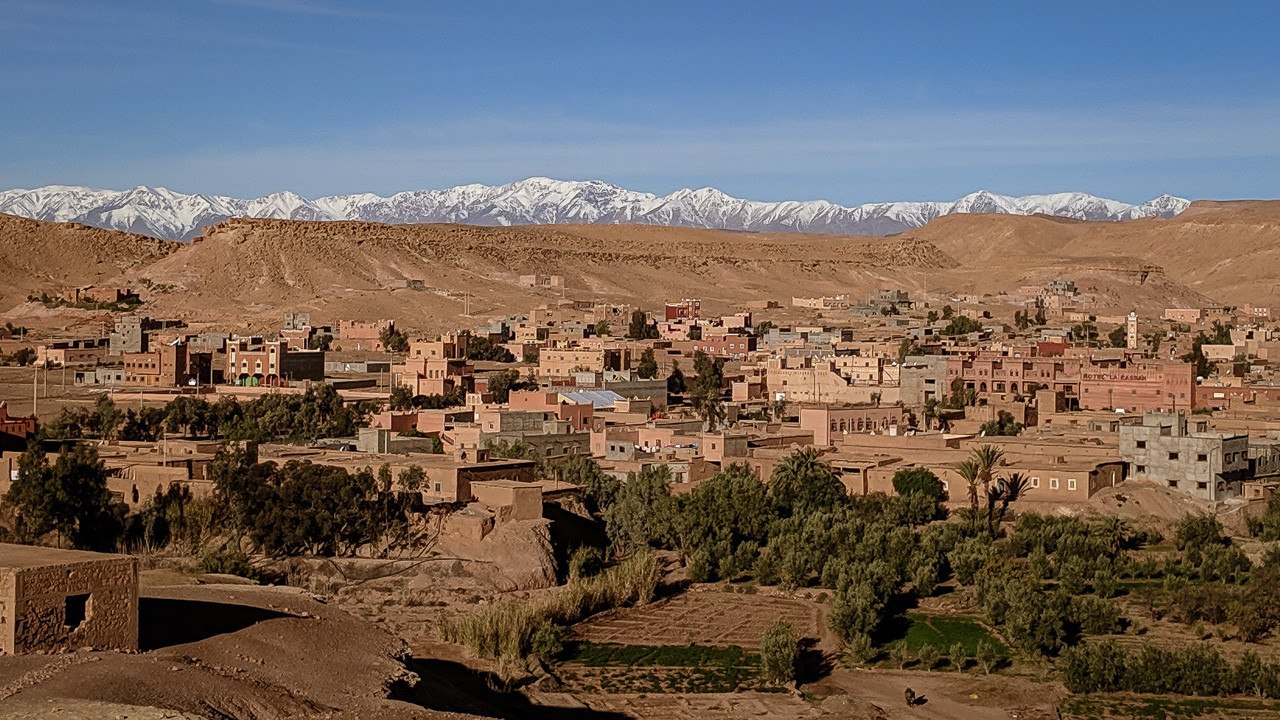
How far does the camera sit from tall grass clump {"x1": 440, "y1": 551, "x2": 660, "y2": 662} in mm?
22281

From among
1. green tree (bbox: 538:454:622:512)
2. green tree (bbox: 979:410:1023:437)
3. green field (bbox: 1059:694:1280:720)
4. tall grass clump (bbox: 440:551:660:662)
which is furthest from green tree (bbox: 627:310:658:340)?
green field (bbox: 1059:694:1280:720)

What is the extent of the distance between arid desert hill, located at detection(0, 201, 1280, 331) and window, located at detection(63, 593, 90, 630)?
68.9 m

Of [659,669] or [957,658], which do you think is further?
[957,658]

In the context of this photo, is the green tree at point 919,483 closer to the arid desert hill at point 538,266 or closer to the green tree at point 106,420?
the green tree at point 106,420

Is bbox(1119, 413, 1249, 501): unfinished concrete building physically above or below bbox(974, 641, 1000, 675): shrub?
above

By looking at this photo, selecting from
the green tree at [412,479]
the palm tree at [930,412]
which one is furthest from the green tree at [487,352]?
the green tree at [412,479]

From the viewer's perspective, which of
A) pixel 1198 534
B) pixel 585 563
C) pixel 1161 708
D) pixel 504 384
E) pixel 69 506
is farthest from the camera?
pixel 504 384

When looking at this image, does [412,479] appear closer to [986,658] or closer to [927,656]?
[927,656]

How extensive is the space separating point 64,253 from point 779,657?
4079 inches

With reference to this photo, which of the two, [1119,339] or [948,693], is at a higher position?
[1119,339]

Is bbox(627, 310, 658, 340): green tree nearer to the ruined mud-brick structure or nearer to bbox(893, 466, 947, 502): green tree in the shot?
bbox(893, 466, 947, 502): green tree

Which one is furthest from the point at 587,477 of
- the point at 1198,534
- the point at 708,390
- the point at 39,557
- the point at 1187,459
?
the point at 708,390

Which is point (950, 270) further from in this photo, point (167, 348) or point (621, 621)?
point (621, 621)

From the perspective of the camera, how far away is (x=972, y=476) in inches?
1271
